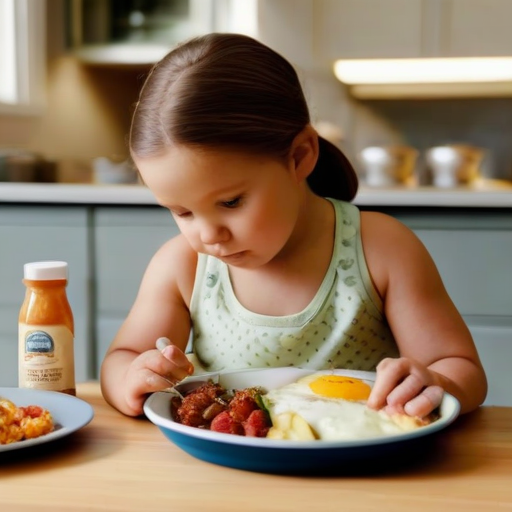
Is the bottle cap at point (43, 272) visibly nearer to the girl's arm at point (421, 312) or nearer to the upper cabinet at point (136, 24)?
the girl's arm at point (421, 312)

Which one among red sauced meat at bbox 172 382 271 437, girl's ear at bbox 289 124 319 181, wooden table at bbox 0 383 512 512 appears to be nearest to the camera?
wooden table at bbox 0 383 512 512

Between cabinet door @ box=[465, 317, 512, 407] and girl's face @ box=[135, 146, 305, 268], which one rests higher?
girl's face @ box=[135, 146, 305, 268]

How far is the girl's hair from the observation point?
926 millimetres

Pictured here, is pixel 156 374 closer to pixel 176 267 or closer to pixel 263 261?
pixel 263 261

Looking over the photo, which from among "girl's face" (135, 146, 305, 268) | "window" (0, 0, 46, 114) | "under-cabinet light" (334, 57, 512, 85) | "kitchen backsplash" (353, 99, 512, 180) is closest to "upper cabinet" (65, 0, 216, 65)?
"window" (0, 0, 46, 114)

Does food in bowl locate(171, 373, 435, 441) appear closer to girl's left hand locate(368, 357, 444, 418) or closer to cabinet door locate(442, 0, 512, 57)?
girl's left hand locate(368, 357, 444, 418)

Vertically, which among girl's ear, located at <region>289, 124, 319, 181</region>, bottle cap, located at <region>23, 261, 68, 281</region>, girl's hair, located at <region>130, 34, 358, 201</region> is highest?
girl's hair, located at <region>130, 34, 358, 201</region>

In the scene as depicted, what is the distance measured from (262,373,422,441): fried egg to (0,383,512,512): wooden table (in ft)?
0.12

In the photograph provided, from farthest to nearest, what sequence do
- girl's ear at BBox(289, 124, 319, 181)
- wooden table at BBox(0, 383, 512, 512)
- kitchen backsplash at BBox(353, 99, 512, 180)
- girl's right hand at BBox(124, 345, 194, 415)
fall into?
kitchen backsplash at BBox(353, 99, 512, 180), girl's ear at BBox(289, 124, 319, 181), girl's right hand at BBox(124, 345, 194, 415), wooden table at BBox(0, 383, 512, 512)

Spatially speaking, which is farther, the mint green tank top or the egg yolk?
the mint green tank top

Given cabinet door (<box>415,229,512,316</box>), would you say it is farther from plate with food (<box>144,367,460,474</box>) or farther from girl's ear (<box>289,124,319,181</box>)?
plate with food (<box>144,367,460,474</box>)

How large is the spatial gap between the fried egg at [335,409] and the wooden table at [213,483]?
1.4 inches

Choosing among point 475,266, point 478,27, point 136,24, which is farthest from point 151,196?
point 478,27

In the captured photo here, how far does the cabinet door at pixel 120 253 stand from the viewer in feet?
7.45
